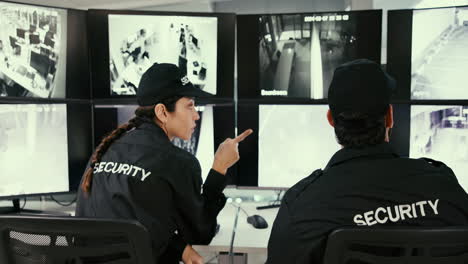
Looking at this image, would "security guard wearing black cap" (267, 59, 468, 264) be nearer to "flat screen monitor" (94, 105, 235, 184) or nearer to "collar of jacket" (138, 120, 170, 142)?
"collar of jacket" (138, 120, 170, 142)

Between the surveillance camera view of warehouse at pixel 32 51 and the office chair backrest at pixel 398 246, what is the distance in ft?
5.23

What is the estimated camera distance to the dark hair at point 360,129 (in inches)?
40.8

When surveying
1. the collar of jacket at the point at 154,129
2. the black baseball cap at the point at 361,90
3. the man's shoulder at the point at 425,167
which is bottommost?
the man's shoulder at the point at 425,167

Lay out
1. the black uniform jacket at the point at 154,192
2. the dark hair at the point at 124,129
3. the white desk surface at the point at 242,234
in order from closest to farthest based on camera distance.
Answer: the black uniform jacket at the point at 154,192
the dark hair at the point at 124,129
the white desk surface at the point at 242,234

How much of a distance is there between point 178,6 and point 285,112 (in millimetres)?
2605

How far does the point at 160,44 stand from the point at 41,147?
72 centimetres

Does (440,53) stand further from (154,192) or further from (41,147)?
(41,147)

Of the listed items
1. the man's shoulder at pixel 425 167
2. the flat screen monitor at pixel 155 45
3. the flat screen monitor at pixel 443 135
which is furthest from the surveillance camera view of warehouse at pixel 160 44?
the man's shoulder at pixel 425 167

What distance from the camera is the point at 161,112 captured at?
149 centimetres

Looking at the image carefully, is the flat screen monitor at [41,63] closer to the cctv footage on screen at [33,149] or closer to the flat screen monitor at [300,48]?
the cctv footage on screen at [33,149]

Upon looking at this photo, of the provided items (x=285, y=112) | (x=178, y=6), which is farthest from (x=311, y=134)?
(x=178, y=6)

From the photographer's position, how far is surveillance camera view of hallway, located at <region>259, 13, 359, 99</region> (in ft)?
6.49

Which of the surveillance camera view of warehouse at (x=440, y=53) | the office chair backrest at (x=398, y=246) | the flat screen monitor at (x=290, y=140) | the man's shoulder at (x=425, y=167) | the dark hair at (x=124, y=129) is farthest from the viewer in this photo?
the flat screen monitor at (x=290, y=140)

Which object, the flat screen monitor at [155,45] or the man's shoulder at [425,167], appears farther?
the flat screen monitor at [155,45]
